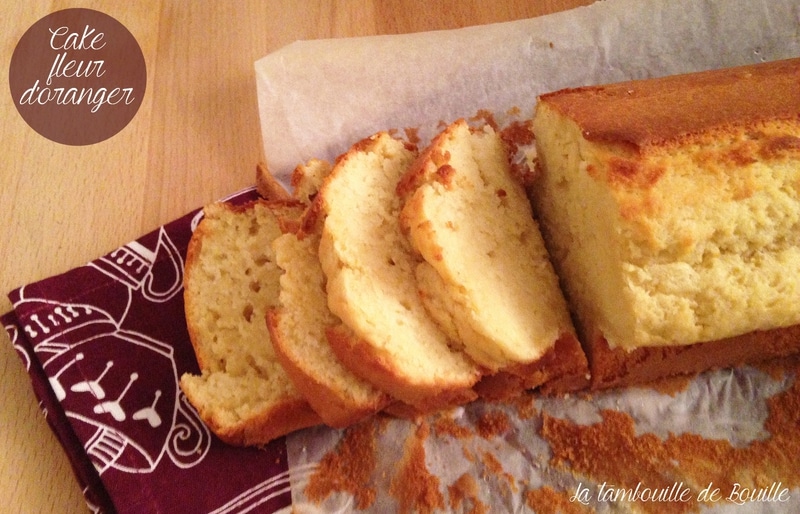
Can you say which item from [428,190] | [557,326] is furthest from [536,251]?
[428,190]

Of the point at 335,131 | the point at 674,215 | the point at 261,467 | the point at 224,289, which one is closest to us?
the point at 674,215

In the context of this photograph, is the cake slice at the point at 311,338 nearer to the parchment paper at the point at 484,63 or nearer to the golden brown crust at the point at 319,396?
the golden brown crust at the point at 319,396

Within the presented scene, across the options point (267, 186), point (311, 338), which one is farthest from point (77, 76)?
point (311, 338)

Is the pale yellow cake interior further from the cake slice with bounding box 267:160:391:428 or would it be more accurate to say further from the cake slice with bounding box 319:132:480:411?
the cake slice with bounding box 267:160:391:428

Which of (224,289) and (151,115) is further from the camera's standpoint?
(151,115)

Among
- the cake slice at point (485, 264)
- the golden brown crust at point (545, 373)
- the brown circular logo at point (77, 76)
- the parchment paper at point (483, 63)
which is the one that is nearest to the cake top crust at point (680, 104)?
the cake slice at point (485, 264)

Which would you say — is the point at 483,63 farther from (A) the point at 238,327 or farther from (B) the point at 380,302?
(A) the point at 238,327

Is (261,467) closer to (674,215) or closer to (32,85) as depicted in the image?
(674,215)
